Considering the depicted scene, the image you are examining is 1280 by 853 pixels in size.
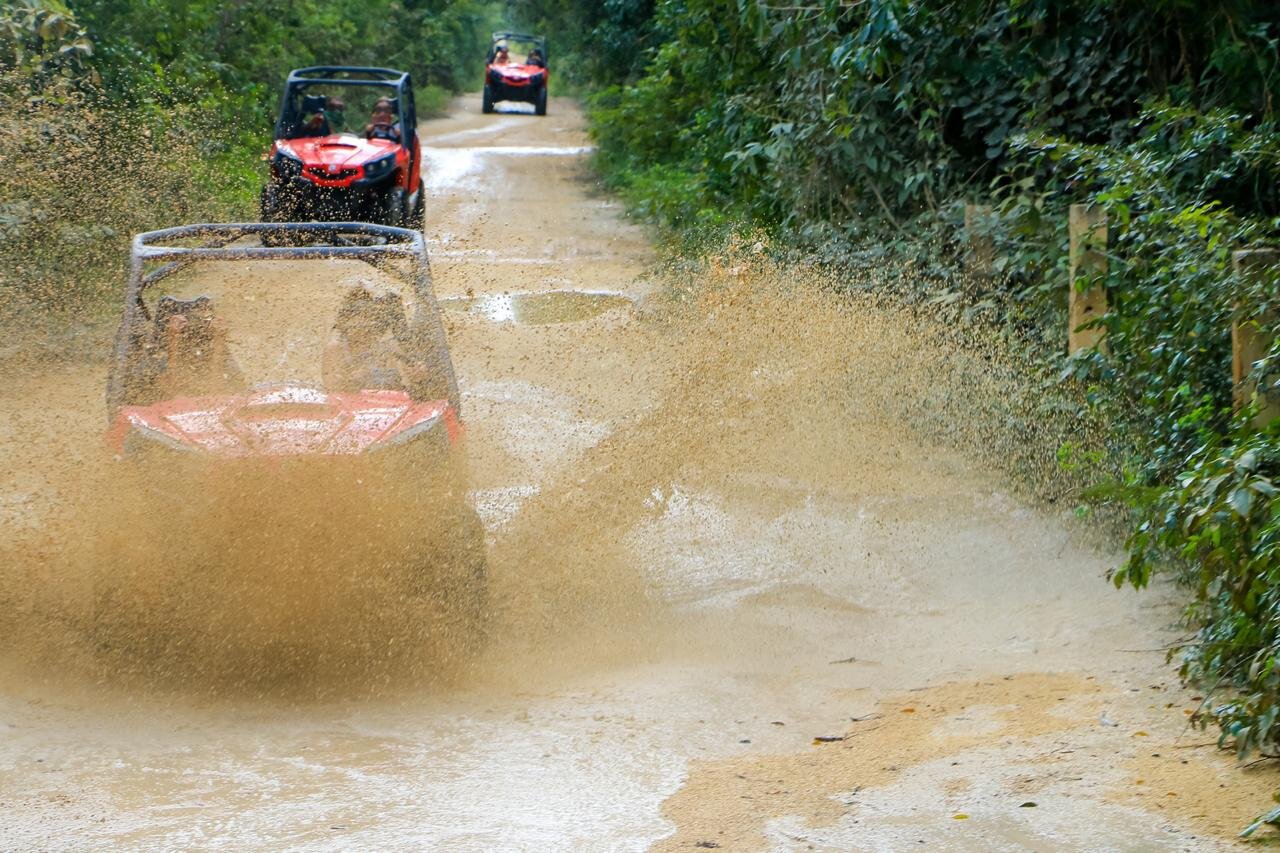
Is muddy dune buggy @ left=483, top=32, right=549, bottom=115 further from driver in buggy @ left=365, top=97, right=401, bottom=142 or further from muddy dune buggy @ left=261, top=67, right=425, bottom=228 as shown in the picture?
muddy dune buggy @ left=261, top=67, right=425, bottom=228

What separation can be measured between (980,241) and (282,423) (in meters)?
4.60

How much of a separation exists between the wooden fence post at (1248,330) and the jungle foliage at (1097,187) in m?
0.04

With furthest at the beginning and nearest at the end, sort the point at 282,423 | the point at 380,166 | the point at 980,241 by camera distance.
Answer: the point at 380,166, the point at 980,241, the point at 282,423

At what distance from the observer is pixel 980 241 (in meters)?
8.14

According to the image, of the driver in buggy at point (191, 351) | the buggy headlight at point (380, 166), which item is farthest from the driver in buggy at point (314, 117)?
the driver in buggy at point (191, 351)

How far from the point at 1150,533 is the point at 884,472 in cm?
331

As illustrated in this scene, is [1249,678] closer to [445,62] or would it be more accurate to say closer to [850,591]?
[850,591]

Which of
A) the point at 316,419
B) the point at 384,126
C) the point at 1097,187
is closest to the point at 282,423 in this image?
the point at 316,419

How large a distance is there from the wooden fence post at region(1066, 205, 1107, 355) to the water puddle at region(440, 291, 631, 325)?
5.97 meters

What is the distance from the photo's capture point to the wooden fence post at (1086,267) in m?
6.37

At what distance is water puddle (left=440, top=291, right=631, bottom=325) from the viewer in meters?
12.2

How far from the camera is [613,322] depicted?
39.1ft

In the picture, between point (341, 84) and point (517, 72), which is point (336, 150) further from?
point (517, 72)

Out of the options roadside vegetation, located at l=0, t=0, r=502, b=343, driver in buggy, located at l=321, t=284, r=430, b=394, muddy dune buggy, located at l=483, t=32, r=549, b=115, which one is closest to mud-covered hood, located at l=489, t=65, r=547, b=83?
muddy dune buggy, located at l=483, t=32, r=549, b=115
